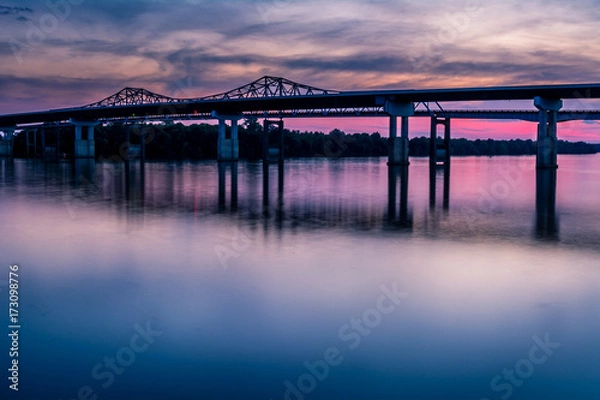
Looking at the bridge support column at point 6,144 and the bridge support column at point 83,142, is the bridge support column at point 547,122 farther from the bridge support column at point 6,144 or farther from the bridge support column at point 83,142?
the bridge support column at point 6,144

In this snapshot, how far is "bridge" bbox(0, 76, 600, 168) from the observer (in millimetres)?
76000

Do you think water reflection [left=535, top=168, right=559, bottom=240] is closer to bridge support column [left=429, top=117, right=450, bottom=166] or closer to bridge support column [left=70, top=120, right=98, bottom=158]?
bridge support column [left=429, top=117, right=450, bottom=166]

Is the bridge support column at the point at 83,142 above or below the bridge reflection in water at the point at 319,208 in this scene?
above

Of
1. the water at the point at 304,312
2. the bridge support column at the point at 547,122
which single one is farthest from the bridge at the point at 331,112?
the water at the point at 304,312

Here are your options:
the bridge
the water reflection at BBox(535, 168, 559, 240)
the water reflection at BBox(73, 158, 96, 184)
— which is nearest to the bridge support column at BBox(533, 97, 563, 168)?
the bridge

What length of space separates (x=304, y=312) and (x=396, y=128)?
267 ft

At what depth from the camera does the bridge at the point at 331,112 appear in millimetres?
76000

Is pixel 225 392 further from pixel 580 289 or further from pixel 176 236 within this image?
pixel 176 236

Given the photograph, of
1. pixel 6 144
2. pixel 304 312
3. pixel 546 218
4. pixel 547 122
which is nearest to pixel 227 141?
pixel 547 122

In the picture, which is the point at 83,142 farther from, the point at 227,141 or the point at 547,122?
the point at 547,122

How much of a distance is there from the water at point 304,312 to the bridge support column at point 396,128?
70080 millimetres

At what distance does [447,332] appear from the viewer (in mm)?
7840

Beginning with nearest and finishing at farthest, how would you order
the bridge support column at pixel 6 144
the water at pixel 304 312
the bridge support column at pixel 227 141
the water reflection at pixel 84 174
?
the water at pixel 304 312, the water reflection at pixel 84 174, the bridge support column at pixel 227 141, the bridge support column at pixel 6 144

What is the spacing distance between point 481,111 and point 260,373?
11478 cm
